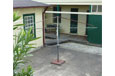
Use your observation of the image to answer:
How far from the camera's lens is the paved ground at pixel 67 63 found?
6.97 meters

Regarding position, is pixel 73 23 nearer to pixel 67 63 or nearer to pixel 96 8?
pixel 96 8

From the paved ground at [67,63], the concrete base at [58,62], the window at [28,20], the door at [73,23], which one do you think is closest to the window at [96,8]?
the door at [73,23]

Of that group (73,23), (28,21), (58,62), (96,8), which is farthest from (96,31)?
(28,21)

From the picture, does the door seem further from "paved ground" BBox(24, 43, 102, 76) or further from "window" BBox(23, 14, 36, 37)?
"window" BBox(23, 14, 36, 37)

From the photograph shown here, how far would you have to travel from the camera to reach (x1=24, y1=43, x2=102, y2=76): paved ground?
6973 mm

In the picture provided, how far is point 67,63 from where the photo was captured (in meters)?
8.05

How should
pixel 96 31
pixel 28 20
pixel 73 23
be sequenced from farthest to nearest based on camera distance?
1. pixel 73 23
2. pixel 96 31
3. pixel 28 20

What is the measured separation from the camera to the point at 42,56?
29.7 ft

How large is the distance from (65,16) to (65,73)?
27.9ft

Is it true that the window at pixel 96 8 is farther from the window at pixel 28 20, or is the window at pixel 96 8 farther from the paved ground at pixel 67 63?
the window at pixel 28 20

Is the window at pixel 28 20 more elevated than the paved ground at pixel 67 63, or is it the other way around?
the window at pixel 28 20

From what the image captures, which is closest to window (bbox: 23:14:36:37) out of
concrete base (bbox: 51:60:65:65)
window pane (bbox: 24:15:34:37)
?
window pane (bbox: 24:15:34:37)
